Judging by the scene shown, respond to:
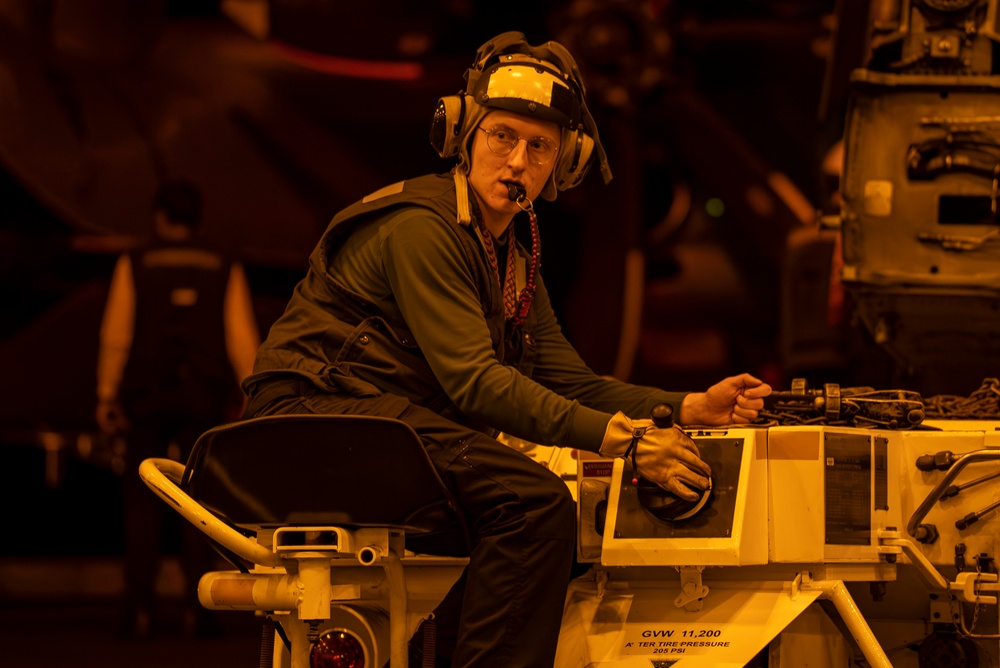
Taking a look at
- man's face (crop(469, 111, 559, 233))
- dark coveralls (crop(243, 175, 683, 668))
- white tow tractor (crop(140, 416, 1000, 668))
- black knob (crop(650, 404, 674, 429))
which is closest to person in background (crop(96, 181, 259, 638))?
white tow tractor (crop(140, 416, 1000, 668))

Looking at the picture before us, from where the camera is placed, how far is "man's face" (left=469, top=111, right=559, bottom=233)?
8.25 feet

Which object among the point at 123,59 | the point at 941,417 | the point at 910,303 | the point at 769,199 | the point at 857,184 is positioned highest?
the point at 123,59

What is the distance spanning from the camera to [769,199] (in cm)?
571

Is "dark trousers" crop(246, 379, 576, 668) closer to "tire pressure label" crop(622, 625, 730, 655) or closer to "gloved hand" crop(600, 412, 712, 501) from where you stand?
"gloved hand" crop(600, 412, 712, 501)

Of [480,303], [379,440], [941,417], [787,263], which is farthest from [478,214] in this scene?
[787,263]

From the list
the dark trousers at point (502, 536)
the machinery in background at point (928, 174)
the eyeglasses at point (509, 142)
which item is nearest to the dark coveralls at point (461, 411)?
the dark trousers at point (502, 536)

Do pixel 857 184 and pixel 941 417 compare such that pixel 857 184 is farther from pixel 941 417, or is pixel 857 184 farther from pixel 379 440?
pixel 379 440

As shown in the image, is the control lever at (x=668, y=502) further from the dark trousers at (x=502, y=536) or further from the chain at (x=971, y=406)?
the chain at (x=971, y=406)

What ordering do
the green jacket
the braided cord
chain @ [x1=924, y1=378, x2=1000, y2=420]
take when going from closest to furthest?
the green jacket → the braided cord → chain @ [x1=924, y1=378, x2=1000, y2=420]

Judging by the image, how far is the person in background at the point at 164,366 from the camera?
16.2 feet

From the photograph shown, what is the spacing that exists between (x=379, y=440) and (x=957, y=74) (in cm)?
225

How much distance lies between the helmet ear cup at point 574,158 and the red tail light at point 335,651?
981 mm

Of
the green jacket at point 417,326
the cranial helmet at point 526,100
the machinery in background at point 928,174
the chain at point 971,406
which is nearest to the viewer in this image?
the green jacket at point 417,326

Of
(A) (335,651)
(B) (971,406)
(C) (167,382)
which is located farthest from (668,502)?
(C) (167,382)
